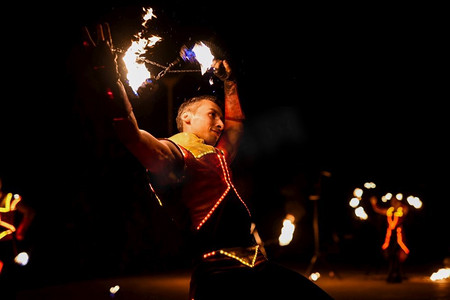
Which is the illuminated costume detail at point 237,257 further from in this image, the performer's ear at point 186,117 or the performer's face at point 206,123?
the performer's ear at point 186,117

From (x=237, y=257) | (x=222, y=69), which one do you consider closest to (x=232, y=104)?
(x=222, y=69)

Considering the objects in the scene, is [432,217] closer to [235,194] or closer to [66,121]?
[66,121]

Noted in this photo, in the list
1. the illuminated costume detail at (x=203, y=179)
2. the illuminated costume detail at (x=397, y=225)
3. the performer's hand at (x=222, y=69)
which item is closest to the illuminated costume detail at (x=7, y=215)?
the performer's hand at (x=222, y=69)

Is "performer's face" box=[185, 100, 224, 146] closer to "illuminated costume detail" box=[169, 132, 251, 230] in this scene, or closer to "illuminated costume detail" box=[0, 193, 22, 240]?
"illuminated costume detail" box=[169, 132, 251, 230]

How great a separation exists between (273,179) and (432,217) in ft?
17.9

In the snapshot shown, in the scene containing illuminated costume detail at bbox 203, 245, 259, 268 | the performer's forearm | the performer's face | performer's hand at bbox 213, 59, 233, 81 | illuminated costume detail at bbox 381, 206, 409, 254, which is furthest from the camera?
illuminated costume detail at bbox 381, 206, 409, 254

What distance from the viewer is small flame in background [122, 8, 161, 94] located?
3.19 metres

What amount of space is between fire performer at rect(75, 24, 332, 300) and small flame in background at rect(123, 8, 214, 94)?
0.33 meters

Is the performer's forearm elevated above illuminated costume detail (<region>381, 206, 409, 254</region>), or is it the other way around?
the performer's forearm

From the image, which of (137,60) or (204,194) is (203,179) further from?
(137,60)

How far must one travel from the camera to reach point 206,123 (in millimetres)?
3162

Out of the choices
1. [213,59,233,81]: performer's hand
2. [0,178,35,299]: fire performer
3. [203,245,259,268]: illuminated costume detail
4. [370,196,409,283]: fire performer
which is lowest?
[370,196,409,283]: fire performer

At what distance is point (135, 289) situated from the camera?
10.6 metres

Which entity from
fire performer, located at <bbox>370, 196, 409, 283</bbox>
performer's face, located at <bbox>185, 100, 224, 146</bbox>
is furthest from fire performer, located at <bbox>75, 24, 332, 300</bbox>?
fire performer, located at <bbox>370, 196, 409, 283</bbox>
